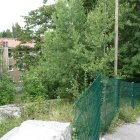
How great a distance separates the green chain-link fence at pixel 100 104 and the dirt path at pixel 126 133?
0.96 feet

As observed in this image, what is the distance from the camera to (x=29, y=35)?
48.2m

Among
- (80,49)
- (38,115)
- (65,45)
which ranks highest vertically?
(65,45)

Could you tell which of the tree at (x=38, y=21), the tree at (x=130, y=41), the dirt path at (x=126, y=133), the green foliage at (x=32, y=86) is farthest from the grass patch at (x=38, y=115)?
the tree at (x=38, y=21)

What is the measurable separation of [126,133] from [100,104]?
9.50 ft

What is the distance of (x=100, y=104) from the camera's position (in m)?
10.3

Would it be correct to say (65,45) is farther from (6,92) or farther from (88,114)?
(88,114)

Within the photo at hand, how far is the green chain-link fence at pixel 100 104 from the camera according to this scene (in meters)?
7.80

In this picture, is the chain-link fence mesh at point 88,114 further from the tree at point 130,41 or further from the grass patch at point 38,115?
the tree at point 130,41

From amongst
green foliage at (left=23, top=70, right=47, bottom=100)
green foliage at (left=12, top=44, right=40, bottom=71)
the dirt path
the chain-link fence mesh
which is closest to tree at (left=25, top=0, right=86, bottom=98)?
green foliage at (left=23, top=70, right=47, bottom=100)

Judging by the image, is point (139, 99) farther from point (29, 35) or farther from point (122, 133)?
point (29, 35)

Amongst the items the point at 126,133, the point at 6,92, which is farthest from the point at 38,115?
the point at 6,92

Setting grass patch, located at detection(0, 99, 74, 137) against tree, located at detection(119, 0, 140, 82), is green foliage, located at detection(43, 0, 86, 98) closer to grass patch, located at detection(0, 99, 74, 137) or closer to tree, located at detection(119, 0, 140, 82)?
tree, located at detection(119, 0, 140, 82)

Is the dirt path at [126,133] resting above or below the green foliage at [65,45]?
below

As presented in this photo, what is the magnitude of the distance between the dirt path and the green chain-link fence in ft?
0.96
